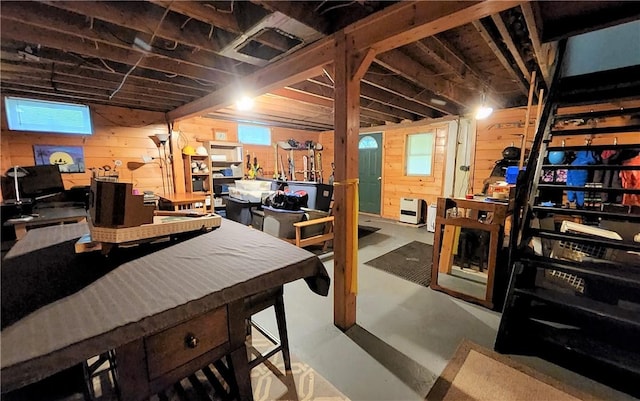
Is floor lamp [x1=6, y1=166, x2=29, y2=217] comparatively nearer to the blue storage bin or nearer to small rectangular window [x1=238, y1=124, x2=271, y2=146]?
small rectangular window [x1=238, y1=124, x2=271, y2=146]

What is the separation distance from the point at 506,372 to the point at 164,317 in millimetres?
2000

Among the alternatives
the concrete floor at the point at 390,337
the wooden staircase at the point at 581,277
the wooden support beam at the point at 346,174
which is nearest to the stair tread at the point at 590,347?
the wooden staircase at the point at 581,277

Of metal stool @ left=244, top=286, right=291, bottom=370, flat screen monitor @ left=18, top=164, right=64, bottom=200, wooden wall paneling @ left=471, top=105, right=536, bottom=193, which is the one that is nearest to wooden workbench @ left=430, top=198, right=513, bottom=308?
metal stool @ left=244, top=286, right=291, bottom=370

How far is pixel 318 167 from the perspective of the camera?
729cm

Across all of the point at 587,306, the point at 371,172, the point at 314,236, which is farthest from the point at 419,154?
the point at 587,306

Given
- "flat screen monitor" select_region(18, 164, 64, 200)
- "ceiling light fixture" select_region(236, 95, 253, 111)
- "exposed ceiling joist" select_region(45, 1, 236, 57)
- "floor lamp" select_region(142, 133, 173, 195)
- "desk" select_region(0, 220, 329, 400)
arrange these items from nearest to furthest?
"desk" select_region(0, 220, 329, 400)
"exposed ceiling joist" select_region(45, 1, 236, 57)
"ceiling light fixture" select_region(236, 95, 253, 111)
"flat screen monitor" select_region(18, 164, 64, 200)
"floor lamp" select_region(142, 133, 173, 195)

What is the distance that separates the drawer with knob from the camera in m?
0.78

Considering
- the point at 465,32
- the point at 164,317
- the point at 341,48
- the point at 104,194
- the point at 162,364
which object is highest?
the point at 465,32

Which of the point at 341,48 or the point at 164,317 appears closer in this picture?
the point at 164,317

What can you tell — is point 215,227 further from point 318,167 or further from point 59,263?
point 318,167

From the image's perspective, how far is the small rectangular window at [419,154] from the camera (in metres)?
5.53

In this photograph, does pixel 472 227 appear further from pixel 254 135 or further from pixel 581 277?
pixel 254 135

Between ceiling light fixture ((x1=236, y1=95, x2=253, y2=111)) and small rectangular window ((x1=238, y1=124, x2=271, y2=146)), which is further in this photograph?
small rectangular window ((x1=238, y1=124, x2=271, y2=146))

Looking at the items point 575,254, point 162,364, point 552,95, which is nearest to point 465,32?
point 552,95
